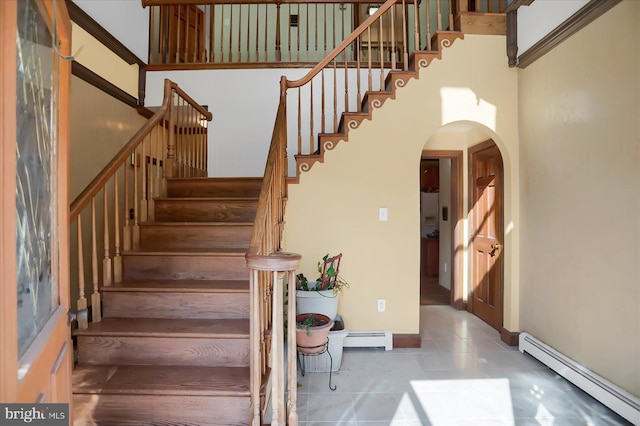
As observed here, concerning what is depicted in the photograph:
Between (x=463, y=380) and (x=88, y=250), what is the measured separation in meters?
3.35

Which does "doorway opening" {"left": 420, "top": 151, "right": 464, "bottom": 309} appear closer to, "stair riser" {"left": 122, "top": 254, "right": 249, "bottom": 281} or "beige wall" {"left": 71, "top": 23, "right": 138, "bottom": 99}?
"stair riser" {"left": 122, "top": 254, "right": 249, "bottom": 281}

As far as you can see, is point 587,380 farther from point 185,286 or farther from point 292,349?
point 185,286

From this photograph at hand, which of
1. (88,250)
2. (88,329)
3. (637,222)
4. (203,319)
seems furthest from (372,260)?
(88,250)

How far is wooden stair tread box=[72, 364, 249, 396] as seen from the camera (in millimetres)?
1757

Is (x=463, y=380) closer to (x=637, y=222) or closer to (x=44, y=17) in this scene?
(x=637, y=222)

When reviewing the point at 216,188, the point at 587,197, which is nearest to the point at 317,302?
the point at 216,188

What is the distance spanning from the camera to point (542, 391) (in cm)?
241

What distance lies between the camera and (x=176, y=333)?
6.55ft

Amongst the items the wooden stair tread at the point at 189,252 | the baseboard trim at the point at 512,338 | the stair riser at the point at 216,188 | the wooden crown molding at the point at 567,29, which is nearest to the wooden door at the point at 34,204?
the wooden stair tread at the point at 189,252

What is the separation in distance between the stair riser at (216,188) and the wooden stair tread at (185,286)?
3.80 ft

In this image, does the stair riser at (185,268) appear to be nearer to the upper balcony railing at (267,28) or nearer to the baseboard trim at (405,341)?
the baseboard trim at (405,341)

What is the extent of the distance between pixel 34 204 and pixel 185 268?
170 centimetres

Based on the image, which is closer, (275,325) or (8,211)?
(8,211)

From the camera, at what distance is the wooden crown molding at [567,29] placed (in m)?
2.28
